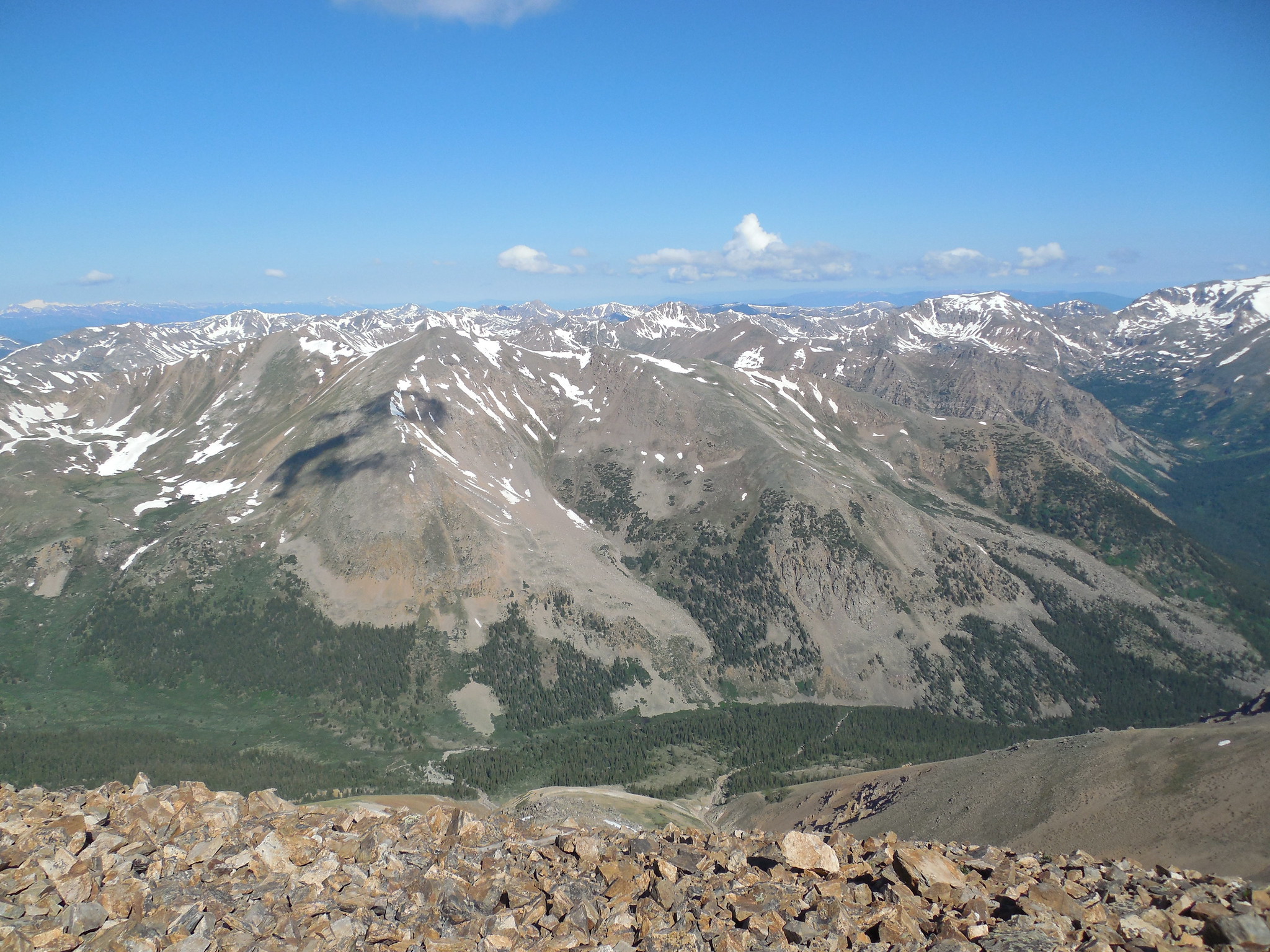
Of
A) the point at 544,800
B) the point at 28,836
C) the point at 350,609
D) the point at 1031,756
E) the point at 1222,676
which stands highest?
the point at 28,836

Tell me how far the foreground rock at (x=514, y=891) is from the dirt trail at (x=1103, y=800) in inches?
925

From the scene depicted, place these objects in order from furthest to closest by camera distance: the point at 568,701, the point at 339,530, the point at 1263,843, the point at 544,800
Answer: the point at 339,530, the point at 568,701, the point at 544,800, the point at 1263,843

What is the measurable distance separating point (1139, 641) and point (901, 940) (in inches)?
8916

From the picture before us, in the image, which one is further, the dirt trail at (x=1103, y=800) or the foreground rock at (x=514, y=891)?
the dirt trail at (x=1103, y=800)

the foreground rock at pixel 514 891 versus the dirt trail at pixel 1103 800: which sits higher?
the foreground rock at pixel 514 891

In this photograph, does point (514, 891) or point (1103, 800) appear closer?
point (514, 891)

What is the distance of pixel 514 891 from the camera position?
91.1 feet

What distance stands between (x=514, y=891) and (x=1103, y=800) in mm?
59266

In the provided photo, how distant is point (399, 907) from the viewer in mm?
26844

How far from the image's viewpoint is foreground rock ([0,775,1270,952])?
2381cm

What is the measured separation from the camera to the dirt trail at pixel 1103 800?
47.8 m

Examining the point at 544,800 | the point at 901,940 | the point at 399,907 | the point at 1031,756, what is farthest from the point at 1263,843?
the point at 544,800

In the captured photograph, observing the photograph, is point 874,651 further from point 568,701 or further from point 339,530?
point 339,530

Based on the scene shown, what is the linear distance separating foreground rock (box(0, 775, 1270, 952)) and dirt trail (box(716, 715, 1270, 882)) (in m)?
23.5
